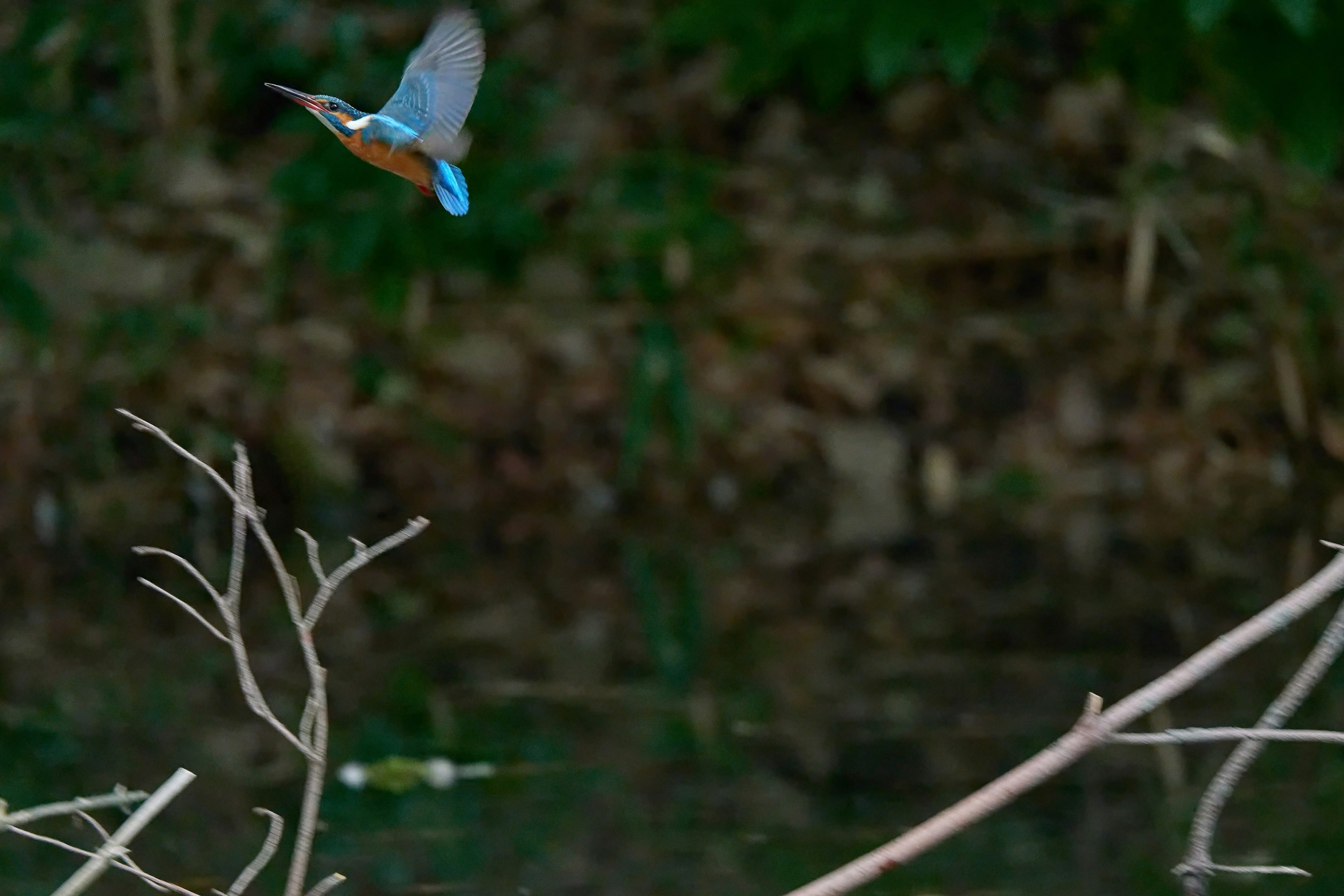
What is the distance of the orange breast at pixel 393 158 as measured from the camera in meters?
1.01

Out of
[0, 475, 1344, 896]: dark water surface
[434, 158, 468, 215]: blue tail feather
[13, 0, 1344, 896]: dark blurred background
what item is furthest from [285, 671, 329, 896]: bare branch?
[13, 0, 1344, 896]: dark blurred background

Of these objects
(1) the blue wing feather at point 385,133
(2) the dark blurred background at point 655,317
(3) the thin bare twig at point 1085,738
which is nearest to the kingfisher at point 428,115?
(1) the blue wing feather at point 385,133

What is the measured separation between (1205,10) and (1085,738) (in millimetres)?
1138

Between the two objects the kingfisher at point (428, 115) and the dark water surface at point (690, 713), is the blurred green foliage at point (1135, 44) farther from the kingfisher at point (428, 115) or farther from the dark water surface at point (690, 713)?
the kingfisher at point (428, 115)

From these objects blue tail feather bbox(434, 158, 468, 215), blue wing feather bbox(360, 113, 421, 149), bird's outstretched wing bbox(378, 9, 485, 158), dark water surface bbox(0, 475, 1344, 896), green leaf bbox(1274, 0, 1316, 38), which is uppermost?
green leaf bbox(1274, 0, 1316, 38)

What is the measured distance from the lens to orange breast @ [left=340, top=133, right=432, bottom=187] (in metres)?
1.01

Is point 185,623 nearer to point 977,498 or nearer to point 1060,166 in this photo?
point 977,498

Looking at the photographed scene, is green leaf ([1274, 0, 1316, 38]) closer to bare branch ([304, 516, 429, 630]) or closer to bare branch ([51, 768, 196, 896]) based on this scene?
bare branch ([304, 516, 429, 630])

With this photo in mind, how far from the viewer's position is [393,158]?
1026mm

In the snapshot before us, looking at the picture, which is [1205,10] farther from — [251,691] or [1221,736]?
[251,691]

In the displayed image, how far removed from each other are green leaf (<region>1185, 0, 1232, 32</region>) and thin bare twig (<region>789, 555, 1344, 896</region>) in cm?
102

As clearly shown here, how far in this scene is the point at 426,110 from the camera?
1075 mm

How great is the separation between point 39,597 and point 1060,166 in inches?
98.2

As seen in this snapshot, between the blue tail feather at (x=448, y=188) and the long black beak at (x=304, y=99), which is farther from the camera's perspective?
the blue tail feather at (x=448, y=188)
